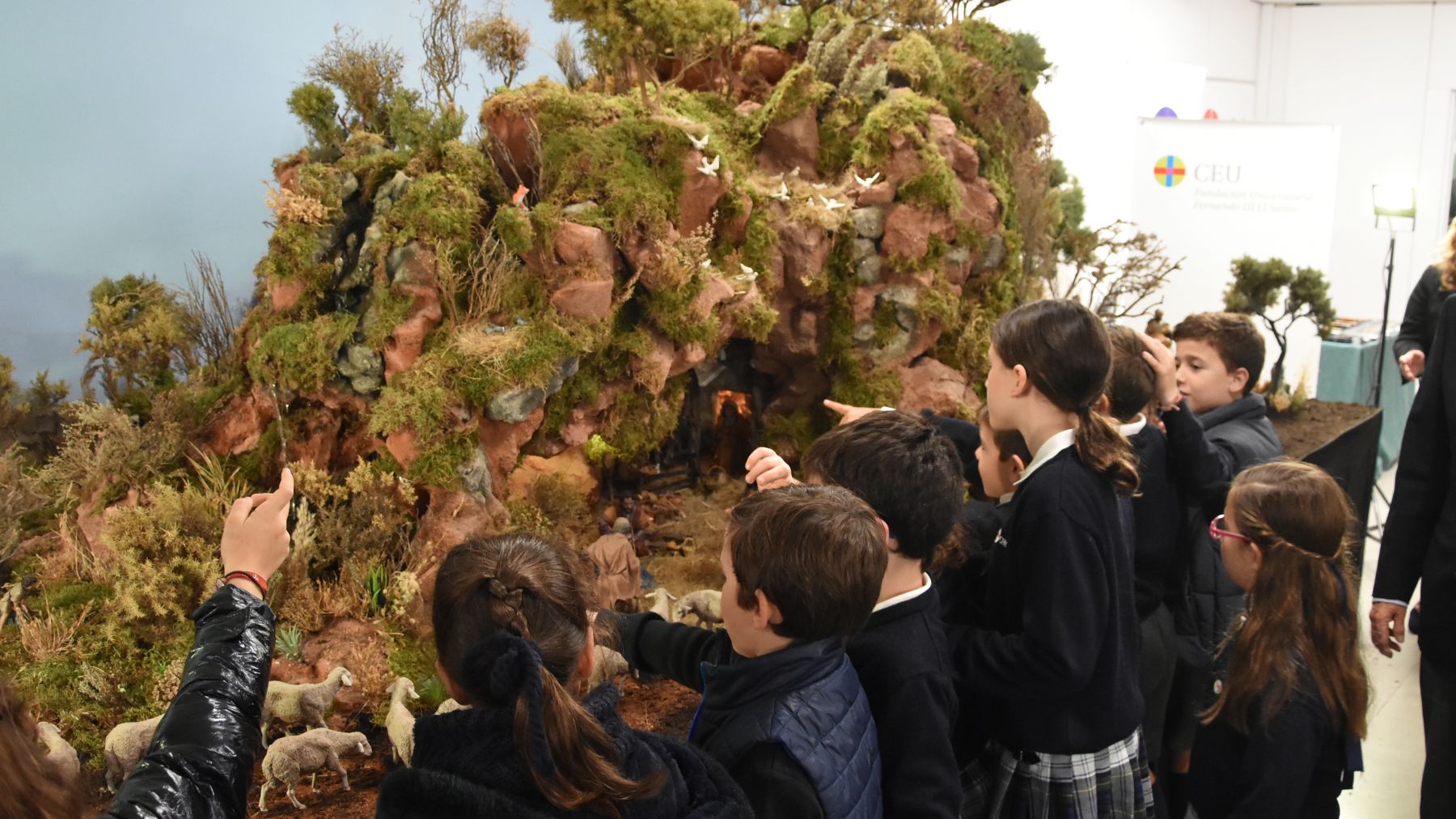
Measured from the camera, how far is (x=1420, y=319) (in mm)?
5863

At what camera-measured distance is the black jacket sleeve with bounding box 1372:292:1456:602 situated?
3314 mm

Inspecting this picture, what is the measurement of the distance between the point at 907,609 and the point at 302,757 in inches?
107

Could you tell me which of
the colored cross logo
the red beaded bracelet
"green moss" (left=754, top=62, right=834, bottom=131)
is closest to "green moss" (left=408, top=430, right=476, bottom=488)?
the red beaded bracelet

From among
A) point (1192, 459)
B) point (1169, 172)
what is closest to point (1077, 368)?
point (1192, 459)

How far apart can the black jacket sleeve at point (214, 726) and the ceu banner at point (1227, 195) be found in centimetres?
961

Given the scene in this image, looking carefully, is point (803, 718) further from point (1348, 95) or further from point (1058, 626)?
point (1348, 95)

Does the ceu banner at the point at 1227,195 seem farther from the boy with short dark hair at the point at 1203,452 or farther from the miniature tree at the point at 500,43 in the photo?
the miniature tree at the point at 500,43

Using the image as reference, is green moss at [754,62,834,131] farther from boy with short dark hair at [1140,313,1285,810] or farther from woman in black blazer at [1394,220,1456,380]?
woman in black blazer at [1394,220,1456,380]

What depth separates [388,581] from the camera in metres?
5.58

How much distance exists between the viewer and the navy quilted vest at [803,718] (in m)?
2.13

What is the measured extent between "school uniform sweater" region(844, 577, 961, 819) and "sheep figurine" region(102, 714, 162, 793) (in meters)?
3.05

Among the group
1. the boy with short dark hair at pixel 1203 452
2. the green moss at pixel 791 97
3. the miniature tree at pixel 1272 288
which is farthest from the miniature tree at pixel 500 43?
the miniature tree at pixel 1272 288

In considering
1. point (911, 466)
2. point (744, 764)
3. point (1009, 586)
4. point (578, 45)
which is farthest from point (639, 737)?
point (578, 45)

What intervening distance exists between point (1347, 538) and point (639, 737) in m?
2.79
